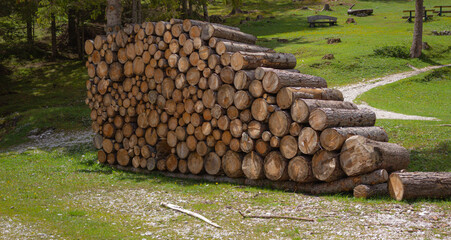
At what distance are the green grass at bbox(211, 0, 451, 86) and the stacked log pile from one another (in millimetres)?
14722

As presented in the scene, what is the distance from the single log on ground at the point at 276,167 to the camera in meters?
9.98

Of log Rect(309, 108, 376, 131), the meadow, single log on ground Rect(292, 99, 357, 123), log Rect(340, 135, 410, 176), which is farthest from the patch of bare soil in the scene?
single log on ground Rect(292, 99, 357, 123)

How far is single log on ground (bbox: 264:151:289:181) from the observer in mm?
9983

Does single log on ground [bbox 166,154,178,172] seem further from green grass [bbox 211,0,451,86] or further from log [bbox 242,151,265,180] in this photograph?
green grass [bbox 211,0,451,86]

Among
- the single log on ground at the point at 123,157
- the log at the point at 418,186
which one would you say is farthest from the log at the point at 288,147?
the single log on ground at the point at 123,157

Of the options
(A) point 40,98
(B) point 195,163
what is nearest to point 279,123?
(B) point 195,163

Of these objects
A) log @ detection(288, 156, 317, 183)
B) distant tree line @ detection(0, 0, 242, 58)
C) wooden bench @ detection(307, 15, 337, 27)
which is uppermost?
wooden bench @ detection(307, 15, 337, 27)

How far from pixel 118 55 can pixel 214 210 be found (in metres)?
6.75

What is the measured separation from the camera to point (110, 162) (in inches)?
546

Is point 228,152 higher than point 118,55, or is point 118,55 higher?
point 118,55

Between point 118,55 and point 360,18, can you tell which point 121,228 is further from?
point 360,18

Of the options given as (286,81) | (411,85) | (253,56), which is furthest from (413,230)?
(411,85)

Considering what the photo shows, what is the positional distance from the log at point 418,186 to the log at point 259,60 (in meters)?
4.29

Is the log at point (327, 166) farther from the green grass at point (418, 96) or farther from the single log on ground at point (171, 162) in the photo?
the green grass at point (418, 96)
